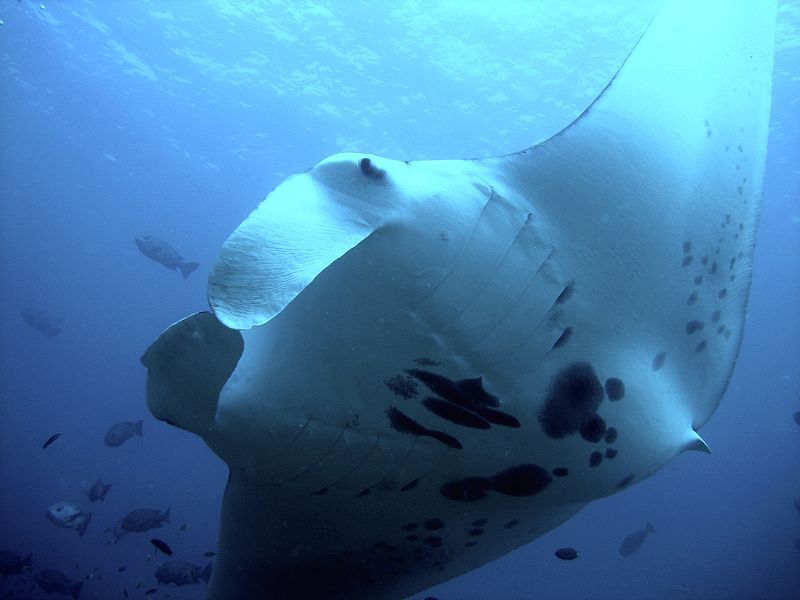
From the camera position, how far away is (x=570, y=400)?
1.82 m

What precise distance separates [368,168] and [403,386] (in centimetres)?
66

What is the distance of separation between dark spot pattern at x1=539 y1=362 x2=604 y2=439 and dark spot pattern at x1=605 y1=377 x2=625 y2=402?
0.03 meters

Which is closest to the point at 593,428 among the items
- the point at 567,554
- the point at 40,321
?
the point at 567,554

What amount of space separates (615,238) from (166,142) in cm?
2313

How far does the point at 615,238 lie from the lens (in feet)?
6.05

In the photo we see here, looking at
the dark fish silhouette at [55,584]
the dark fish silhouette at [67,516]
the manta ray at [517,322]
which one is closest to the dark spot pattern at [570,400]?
the manta ray at [517,322]

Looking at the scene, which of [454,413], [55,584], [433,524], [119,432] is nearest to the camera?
[454,413]

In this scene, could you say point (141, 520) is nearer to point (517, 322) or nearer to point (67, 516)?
point (67, 516)

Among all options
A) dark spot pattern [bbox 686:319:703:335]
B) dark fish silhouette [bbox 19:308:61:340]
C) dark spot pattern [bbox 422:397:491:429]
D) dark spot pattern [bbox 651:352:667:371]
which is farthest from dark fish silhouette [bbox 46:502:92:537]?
dark fish silhouette [bbox 19:308:61:340]

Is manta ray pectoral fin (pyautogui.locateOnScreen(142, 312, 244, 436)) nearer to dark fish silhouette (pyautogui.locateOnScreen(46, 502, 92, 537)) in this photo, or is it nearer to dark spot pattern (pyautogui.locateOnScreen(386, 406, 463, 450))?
dark spot pattern (pyautogui.locateOnScreen(386, 406, 463, 450))

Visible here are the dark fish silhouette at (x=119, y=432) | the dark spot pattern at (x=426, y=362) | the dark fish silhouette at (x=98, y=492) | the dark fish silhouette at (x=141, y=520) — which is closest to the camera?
the dark spot pattern at (x=426, y=362)

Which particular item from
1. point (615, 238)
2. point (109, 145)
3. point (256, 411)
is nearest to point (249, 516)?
point (256, 411)

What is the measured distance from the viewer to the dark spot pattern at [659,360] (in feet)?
6.32

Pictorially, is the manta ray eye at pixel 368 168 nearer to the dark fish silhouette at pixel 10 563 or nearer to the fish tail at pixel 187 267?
the dark fish silhouette at pixel 10 563
